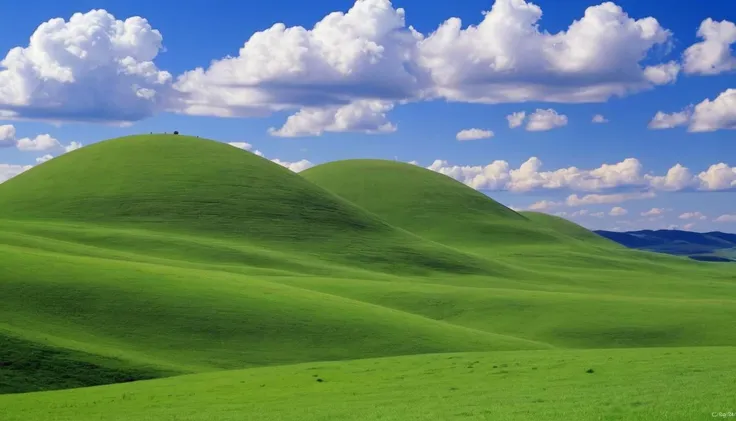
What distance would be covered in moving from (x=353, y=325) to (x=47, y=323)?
66.8 feet

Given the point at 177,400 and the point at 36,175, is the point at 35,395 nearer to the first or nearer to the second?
the point at 177,400

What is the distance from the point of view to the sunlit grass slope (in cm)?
2467

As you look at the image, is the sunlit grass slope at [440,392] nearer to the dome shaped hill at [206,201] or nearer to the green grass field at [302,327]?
the green grass field at [302,327]

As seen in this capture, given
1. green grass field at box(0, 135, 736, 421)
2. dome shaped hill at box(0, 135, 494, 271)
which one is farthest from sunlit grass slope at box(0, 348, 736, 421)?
dome shaped hill at box(0, 135, 494, 271)

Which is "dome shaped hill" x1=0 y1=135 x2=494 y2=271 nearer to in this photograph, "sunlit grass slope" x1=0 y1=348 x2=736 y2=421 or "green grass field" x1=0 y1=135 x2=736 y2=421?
"green grass field" x1=0 y1=135 x2=736 y2=421

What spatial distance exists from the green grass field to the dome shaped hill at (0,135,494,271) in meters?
0.63

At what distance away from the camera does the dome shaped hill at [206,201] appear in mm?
130750

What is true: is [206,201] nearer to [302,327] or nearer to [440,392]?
[302,327]

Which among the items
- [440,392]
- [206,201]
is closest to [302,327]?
[440,392]

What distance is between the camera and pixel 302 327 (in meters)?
59.7

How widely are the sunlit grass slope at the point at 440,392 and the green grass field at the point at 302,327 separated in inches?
6.0

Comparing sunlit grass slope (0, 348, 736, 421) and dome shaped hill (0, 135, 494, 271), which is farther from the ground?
dome shaped hill (0, 135, 494, 271)

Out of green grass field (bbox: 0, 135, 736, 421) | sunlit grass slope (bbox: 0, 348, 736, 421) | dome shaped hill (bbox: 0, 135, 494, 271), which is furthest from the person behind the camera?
dome shaped hill (bbox: 0, 135, 494, 271)

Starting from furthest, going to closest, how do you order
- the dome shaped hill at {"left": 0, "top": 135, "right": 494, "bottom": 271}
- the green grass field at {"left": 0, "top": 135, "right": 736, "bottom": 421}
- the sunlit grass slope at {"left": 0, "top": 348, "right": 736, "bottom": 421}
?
the dome shaped hill at {"left": 0, "top": 135, "right": 494, "bottom": 271}
the green grass field at {"left": 0, "top": 135, "right": 736, "bottom": 421}
the sunlit grass slope at {"left": 0, "top": 348, "right": 736, "bottom": 421}
